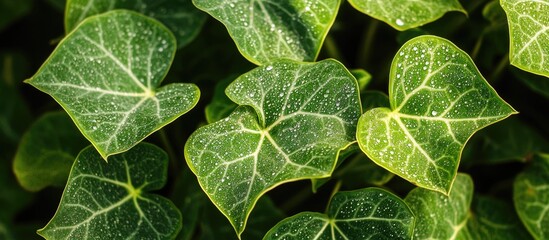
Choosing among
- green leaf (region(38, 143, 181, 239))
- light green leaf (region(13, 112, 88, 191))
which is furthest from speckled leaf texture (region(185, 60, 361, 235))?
light green leaf (region(13, 112, 88, 191))

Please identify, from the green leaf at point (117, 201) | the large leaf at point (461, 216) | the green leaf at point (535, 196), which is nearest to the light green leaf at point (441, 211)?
the large leaf at point (461, 216)

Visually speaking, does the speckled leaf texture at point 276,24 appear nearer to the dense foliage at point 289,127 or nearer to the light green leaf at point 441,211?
the dense foliage at point 289,127

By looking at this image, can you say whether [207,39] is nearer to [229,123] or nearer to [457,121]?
[229,123]

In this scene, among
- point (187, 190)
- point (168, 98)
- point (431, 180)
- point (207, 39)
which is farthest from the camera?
point (207, 39)

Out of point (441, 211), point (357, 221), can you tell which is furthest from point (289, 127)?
point (441, 211)

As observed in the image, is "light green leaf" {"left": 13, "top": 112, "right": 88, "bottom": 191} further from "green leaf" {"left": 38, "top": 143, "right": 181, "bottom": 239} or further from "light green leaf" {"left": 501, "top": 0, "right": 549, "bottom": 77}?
"light green leaf" {"left": 501, "top": 0, "right": 549, "bottom": 77}

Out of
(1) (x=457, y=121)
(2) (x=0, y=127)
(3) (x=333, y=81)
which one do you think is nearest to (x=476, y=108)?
(1) (x=457, y=121)

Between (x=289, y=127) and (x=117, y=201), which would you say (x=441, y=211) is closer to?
(x=289, y=127)
